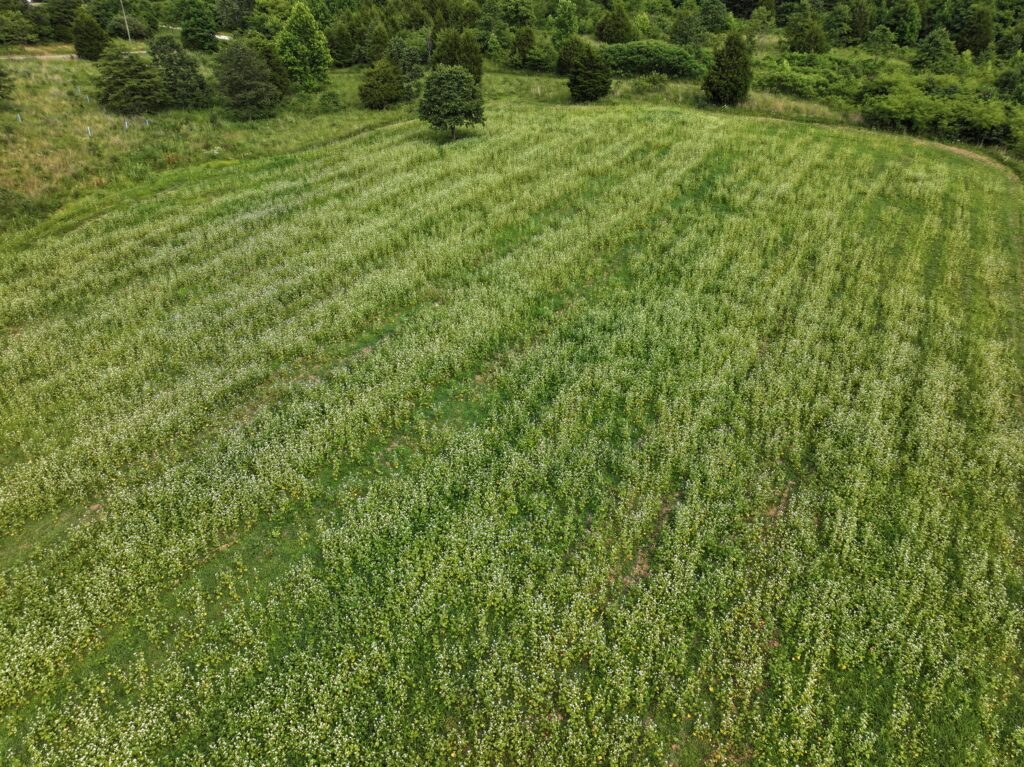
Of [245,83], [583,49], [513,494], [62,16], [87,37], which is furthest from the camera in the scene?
[62,16]

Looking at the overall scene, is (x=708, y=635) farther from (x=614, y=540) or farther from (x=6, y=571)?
(x=6, y=571)

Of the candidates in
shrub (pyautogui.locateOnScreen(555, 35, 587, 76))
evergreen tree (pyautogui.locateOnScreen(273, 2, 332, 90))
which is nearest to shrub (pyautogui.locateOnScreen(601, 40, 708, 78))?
shrub (pyautogui.locateOnScreen(555, 35, 587, 76))

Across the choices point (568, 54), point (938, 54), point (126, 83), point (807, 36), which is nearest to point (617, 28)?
point (568, 54)

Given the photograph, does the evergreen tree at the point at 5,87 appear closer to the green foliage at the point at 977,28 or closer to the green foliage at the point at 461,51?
the green foliage at the point at 461,51

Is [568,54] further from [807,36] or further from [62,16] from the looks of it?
[62,16]

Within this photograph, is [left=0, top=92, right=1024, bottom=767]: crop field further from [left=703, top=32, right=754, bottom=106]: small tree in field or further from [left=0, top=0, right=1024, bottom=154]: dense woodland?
[left=703, top=32, right=754, bottom=106]: small tree in field

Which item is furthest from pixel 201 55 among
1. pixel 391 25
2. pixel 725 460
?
pixel 725 460
